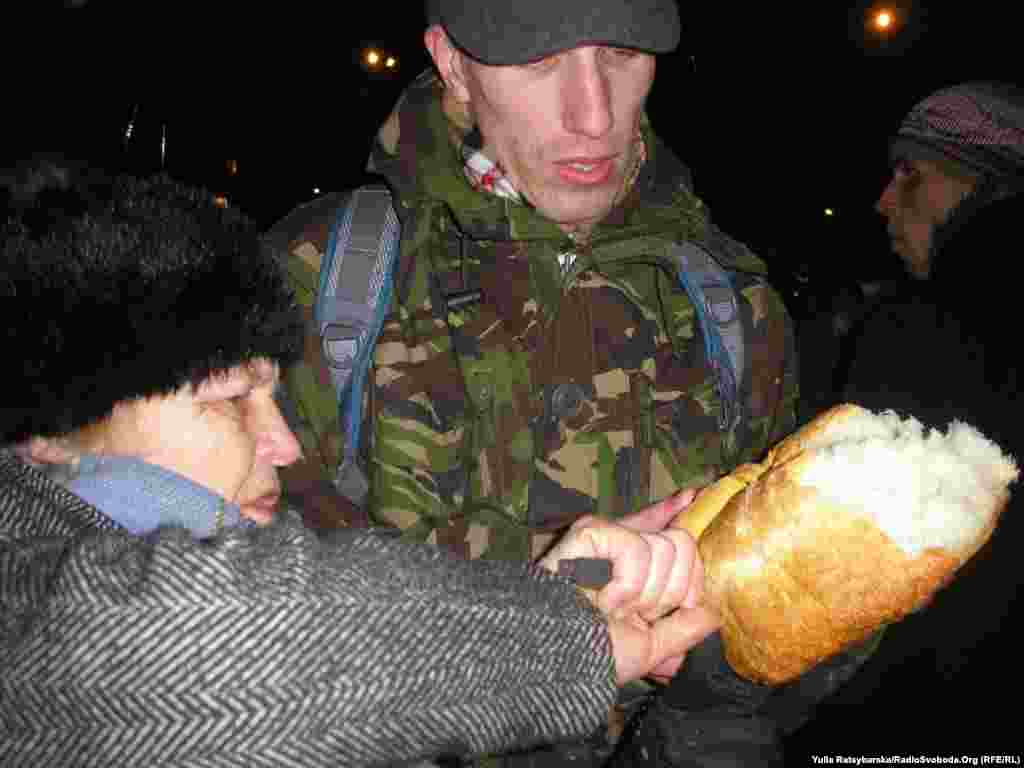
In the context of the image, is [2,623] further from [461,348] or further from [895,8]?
[895,8]

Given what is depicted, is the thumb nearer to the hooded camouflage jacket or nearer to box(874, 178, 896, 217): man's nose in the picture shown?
the hooded camouflage jacket

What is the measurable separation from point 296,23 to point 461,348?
54.7 feet

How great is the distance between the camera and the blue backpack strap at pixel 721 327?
2293mm

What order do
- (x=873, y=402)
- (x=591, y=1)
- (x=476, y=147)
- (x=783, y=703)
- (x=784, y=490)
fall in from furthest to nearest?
1. (x=873, y=402)
2. (x=476, y=147)
3. (x=591, y=1)
4. (x=783, y=703)
5. (x=784, y=490)

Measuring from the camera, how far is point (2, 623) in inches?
43.1

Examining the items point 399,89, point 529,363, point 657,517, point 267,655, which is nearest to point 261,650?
point 267,655

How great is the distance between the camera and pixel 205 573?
111 centimetres

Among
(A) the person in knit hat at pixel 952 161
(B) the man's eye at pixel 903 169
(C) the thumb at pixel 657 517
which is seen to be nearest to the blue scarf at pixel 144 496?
(C) the thumb at pixel 657 517

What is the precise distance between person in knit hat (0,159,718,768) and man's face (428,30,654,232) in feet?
3.10

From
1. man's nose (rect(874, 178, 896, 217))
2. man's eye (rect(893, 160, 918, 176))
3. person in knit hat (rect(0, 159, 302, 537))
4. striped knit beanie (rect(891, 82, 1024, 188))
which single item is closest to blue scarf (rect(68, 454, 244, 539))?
person in knit hat (rect(0, 159, 302, 537))

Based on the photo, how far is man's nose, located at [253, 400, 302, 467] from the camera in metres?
1.62

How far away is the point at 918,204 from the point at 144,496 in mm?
3231

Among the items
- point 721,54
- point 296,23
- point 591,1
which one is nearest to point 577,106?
point 591,1

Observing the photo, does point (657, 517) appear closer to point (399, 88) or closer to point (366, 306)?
point (366, 306)
